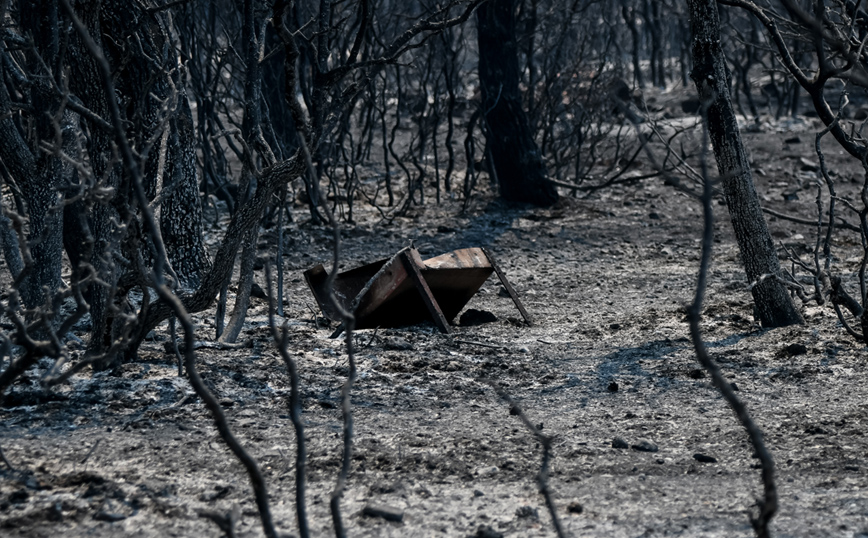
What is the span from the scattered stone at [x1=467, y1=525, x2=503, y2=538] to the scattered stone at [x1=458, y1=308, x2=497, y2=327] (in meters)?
3.32

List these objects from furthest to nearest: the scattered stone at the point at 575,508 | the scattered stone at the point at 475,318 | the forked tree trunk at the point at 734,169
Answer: the scattered stone at the point at 475,318 → the forked tree trunk at the point at 734,169 → the scattered stone at the point at 575,508

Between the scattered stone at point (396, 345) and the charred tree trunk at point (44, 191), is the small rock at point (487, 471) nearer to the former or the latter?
the scattered stone at point (396, 345)

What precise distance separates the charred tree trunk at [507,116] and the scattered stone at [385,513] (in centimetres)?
809

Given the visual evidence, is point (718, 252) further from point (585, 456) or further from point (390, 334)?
point (585, 456)

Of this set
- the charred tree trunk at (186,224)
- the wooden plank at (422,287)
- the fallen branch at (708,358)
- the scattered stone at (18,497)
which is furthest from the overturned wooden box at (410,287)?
the fallen branch at (708,358)

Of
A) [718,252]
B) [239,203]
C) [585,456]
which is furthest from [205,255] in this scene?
[718,252]

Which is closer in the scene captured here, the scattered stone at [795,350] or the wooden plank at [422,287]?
the scattered stone at [795,350]

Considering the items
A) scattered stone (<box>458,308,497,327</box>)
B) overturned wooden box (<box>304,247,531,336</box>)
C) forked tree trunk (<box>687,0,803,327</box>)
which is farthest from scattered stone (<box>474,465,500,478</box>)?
scattered stone (<box>458,308,497,327</box>)

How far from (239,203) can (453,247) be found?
13.8 ft

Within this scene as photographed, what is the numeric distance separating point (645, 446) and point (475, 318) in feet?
8.49

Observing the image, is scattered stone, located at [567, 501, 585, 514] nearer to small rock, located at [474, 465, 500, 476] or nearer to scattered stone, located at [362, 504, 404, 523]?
small rock, located at [474, 465, 500, 476]

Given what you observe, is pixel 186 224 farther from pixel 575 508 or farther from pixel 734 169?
pixel 575 508

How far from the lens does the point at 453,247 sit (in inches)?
348

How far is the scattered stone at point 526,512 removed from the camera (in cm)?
290
